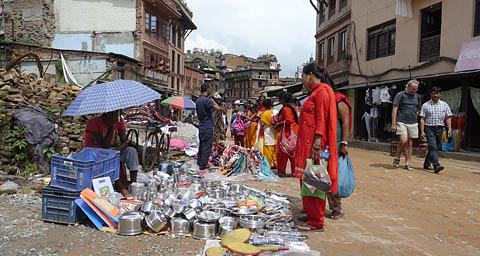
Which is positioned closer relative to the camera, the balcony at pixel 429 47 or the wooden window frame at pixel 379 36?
the balcony at pixel 429 47

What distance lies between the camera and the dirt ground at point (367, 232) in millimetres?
3072

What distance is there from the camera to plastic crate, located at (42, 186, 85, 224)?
3666 mm

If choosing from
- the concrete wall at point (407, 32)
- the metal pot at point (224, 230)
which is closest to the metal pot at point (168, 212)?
the metal pot at point (224, 230)

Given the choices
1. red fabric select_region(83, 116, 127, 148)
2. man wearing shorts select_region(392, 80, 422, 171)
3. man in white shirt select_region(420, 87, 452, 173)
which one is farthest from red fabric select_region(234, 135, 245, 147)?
red fabric select_region(83, 116, 127, 148)

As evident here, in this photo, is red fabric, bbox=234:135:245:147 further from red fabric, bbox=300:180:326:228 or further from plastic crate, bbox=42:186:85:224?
plastic crate, bbox=42:186:85:224

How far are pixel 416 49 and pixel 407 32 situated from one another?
3.32ft

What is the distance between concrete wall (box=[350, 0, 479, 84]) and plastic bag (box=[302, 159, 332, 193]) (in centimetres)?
1037

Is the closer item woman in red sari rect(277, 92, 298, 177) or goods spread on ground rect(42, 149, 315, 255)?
goods spread on ground rect(42, 149, 315, 255)

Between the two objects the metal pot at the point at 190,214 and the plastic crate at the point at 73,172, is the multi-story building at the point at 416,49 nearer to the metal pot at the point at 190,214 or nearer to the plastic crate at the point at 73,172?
the metal pot at the point at 190,214

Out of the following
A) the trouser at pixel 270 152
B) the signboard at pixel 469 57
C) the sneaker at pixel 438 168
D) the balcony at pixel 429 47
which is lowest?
the sneaker at pixel 438 168

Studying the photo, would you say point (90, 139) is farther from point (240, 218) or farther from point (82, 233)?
point (240, 218)

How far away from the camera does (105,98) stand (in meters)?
4.32

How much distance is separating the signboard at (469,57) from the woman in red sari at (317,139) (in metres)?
8.82

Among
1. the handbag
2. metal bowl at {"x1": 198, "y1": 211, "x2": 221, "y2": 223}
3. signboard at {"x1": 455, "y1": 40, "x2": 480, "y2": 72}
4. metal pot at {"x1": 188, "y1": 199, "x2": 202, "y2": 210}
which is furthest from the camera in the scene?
signboard at {"x1": 455, "y1": 40, "x2": 480, "y2": 72}
